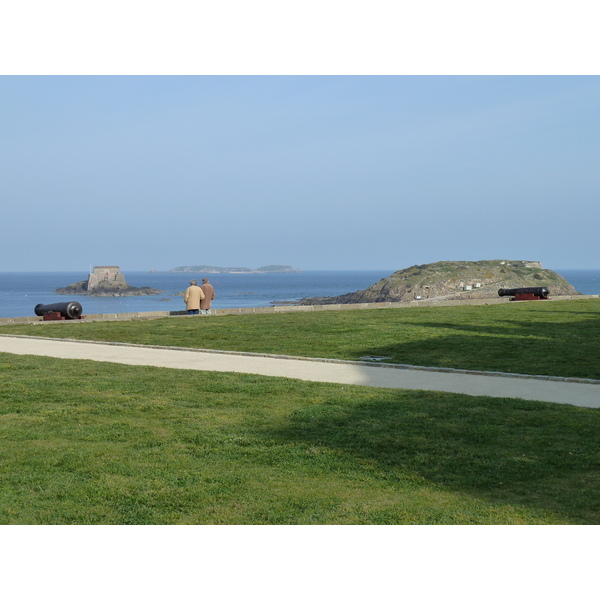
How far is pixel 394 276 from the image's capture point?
129 m

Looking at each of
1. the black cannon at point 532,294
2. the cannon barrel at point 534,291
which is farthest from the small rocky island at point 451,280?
the black cannon at point 532,294

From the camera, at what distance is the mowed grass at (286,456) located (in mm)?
5660

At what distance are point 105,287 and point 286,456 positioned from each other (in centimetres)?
18391

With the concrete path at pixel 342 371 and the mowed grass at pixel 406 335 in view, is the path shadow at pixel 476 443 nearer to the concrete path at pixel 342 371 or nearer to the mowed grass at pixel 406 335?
the concrete path at pixel 342 371

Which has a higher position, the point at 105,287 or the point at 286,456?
the point at 105,287

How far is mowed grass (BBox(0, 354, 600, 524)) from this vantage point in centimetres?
566

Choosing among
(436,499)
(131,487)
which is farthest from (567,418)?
(131,487)

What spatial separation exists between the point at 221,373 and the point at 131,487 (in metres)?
5.89

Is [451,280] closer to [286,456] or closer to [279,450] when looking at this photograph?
[279,450]

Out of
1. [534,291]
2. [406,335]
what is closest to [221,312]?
[406,335]

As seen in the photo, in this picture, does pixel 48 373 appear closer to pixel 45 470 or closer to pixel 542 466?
pixel 45 470

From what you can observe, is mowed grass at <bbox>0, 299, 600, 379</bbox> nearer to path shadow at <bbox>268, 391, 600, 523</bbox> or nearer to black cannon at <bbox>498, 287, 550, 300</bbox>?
path shadow at <bbox>268, 391, 600, 523</bbox>

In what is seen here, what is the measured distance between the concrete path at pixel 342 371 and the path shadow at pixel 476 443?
35.9 inches

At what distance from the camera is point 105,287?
18462 cm
